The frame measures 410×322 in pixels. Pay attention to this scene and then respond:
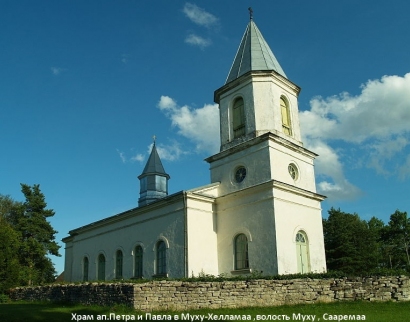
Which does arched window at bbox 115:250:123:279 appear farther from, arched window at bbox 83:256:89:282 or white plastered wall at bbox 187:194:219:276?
white plastered wall at bbox 187:194:219:276

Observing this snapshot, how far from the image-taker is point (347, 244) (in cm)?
3841

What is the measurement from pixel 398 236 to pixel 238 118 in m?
36.3

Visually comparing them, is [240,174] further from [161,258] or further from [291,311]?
[291,311]

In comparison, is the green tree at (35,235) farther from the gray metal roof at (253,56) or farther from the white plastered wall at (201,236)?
the gray metal roof at (253,56)

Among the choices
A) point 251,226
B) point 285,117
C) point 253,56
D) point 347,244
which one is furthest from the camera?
point 347,244

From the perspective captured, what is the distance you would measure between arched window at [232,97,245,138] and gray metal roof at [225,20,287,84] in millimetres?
1672

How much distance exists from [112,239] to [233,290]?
539 inches

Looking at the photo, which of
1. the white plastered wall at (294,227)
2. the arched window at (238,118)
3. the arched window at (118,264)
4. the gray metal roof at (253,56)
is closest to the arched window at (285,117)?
the gray metal roof at (253,56)

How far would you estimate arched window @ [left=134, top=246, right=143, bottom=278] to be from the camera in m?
22.8

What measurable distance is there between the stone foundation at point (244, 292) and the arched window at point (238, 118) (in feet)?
31.2

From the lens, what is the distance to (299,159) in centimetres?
2114

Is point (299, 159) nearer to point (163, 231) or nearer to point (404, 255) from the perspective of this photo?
point (163, 231)

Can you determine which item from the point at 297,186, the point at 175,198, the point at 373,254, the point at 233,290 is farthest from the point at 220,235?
the point at 373,254

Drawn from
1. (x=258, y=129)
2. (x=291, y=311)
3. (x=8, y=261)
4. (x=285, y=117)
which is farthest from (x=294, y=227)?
(x=8, y=261)
